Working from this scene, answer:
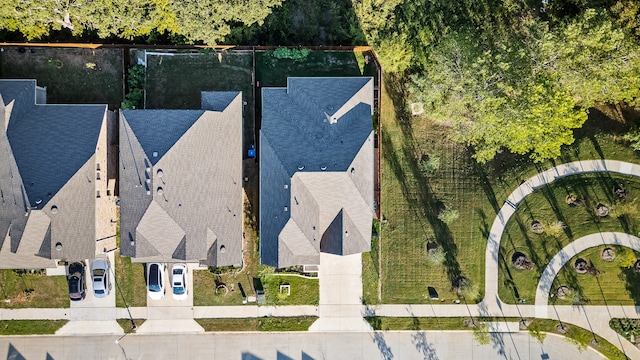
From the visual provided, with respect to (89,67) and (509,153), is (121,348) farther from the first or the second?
(509,153)

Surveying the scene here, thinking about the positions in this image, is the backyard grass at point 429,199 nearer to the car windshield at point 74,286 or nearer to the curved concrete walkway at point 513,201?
the curved concrete walkway at point 513,201

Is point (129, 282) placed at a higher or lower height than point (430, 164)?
lower

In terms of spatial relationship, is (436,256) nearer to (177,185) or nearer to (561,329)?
(561,329)

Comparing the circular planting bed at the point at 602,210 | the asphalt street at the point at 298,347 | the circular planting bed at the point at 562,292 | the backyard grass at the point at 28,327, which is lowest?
the asphalt street at the point at 298,347

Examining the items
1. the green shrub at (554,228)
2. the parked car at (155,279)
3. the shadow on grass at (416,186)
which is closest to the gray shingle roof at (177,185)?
the parked car at (155,279)

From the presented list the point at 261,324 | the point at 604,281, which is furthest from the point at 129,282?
the point at 604,281

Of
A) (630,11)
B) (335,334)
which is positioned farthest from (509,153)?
(335,334)
